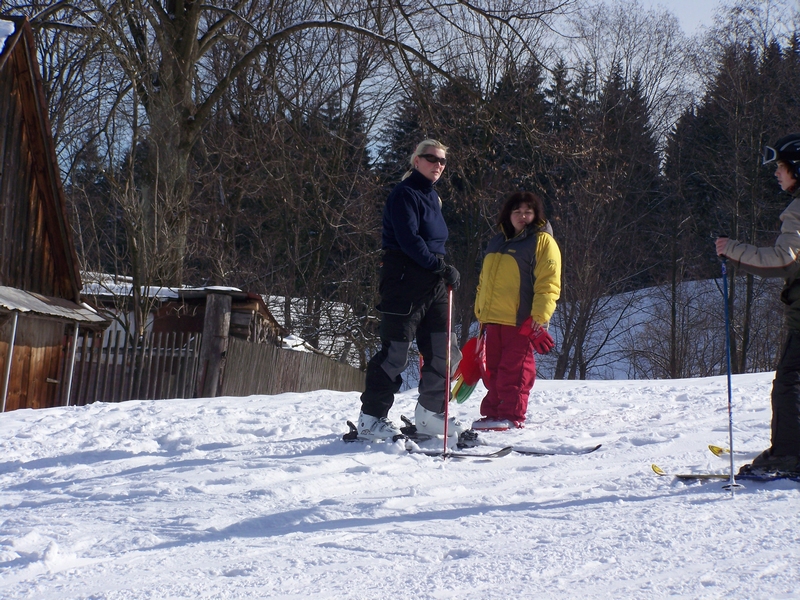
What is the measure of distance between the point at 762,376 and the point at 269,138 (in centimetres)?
871

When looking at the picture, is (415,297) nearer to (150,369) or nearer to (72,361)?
(150,369)

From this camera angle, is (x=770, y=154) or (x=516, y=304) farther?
(x=516, y=304)

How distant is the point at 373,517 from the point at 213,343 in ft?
32.4

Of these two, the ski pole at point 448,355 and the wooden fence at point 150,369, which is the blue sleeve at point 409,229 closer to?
the ski pole at point 448,355

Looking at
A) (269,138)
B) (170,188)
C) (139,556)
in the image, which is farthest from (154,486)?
(170,188)

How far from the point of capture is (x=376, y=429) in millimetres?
4793

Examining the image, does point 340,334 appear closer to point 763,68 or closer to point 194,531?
point 763,68

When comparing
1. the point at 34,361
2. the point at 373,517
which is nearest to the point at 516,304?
the point at 373,517

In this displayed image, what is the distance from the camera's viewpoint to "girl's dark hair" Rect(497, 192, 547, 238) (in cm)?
585

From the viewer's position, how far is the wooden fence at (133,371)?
12.3 m

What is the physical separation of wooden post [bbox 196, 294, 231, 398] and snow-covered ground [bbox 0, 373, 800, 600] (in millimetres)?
6793

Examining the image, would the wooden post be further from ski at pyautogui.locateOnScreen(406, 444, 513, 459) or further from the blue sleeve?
the blue sleeve

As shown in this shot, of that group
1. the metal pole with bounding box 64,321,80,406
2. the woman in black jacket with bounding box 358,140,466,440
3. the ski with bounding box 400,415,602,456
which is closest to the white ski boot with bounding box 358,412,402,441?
the woman in black jacket with bounding box 358,140,466,440

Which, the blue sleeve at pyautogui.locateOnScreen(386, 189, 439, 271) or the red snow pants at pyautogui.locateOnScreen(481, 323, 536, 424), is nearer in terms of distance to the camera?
the blue sleeve at pyautogui.locateOnScreen(386, 189, 439, 271)
